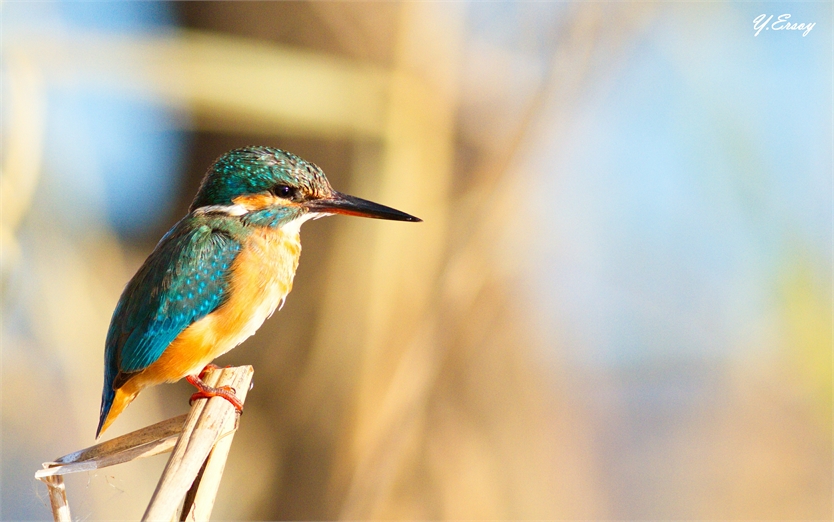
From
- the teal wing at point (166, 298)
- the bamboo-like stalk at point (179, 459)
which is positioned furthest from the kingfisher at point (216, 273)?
the bamboo-like stalk at point (179, 459)

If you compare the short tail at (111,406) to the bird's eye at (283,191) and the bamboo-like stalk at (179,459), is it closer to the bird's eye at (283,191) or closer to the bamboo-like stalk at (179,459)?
the bamboo-like stalk at (179,459)

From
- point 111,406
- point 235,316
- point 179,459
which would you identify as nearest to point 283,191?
point 235,316

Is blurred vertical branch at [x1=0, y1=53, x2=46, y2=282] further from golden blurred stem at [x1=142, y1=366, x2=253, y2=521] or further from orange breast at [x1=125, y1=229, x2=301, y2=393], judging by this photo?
golden blurred stem at [x1=142, y1=366, x2=253, y2=521]

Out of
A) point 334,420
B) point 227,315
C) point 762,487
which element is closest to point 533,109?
point 334,420

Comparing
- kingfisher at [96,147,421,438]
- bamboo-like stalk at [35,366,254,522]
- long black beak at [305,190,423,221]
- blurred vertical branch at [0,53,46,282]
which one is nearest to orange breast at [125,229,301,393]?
kingfisher at [96,147,421,438]

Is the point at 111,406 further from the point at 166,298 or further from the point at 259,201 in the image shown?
the point at 259,201
